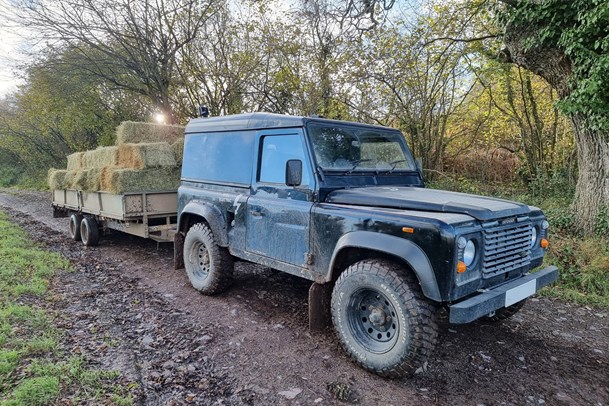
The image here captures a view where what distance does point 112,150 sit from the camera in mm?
7457

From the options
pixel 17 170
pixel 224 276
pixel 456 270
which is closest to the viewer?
pixel 456 270

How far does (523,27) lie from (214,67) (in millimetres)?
9844

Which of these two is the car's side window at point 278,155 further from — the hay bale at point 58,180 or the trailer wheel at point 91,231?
the hay bale at point 58,180

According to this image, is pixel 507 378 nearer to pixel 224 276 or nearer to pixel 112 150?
pixel 224 276

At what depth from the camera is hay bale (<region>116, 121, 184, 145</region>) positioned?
24.7ft

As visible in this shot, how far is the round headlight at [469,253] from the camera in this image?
2836 millimetres

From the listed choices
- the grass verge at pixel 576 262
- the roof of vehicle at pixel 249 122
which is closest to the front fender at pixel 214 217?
the roof of vehicle at pixel 249 122

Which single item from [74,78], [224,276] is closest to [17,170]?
[74,78]

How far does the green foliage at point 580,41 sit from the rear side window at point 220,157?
5.31 meters

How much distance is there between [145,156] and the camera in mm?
6812

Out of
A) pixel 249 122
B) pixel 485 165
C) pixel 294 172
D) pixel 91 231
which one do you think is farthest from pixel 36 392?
pixel 485 165

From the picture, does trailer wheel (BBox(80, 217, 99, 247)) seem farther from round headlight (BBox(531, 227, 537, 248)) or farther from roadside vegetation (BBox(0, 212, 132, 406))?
round headlight (BBox(531, 227, 537, 248))

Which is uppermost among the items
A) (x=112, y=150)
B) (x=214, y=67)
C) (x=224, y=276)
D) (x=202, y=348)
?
(x=214, y=67)

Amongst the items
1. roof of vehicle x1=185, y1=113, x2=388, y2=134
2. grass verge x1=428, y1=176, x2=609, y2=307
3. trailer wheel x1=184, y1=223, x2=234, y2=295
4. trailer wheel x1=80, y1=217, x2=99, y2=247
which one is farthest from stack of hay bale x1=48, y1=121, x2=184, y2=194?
grass verge x1=428, y1=176, x2=609, y2=307
